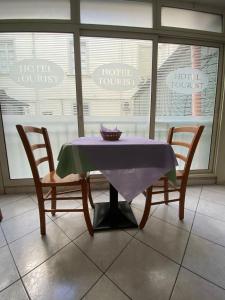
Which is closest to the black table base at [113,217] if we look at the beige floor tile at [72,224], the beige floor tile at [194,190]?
the beige floor tile at [72,224]

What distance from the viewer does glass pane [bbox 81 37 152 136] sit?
2133 millimetres

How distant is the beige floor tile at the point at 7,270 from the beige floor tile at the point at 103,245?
44cm

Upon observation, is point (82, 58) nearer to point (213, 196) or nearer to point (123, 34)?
point (123, 34)

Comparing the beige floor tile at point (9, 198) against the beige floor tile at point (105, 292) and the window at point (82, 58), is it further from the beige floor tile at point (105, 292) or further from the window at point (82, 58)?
the window at point (82, 58)

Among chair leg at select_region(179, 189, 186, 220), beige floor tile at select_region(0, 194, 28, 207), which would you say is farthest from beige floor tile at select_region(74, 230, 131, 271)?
beige floor tile at select_region(0, 194, 28, 207)

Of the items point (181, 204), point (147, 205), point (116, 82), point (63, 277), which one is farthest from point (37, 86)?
point (181, 204)

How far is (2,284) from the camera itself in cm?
103

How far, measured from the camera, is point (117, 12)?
6.84 feet

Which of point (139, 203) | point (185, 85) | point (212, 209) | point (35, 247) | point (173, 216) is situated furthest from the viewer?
point (185, 85)

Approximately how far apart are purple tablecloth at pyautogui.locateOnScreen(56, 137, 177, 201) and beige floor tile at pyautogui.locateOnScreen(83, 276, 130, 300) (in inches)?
20.5

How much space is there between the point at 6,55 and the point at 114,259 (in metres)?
2.40

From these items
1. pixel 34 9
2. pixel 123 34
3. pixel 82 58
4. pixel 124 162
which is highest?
pixel 34 9

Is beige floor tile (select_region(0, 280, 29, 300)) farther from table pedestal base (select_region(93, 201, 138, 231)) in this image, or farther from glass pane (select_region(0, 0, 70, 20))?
glass pane (select_region(0, 0, 70, 20))

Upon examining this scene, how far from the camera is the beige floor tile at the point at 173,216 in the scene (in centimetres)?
160
